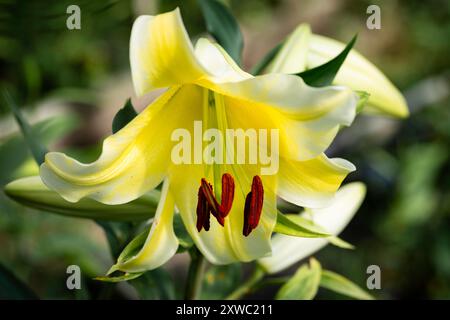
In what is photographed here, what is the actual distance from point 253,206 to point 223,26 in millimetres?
253

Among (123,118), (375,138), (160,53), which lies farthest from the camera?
(375,138)

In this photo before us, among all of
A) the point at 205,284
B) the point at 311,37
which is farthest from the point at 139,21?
the point at 205,284

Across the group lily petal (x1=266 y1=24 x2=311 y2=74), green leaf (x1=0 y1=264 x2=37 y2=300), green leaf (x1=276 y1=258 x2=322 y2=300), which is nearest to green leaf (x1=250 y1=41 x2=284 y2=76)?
lily petal (x1=266 y1=24 x2=311 y2=74)

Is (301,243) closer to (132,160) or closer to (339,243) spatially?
(339,243)

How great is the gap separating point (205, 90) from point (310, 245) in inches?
11.3

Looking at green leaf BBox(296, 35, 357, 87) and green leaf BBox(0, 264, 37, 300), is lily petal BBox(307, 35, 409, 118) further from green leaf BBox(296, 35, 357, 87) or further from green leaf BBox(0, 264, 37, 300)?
green leaf BBox(0, 264, 37, 300)

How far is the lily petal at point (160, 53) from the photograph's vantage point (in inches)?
21.7

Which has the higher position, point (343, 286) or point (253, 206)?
point (253, 206)

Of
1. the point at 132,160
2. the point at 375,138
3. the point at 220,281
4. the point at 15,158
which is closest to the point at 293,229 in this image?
the point at 132,160

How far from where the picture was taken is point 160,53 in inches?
22.5

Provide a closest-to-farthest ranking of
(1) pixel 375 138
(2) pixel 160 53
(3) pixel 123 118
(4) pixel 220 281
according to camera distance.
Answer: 1. (2) pixel 160 53
2. (3) pixel 123 118
3. (4) pixel 220 281
4. (1) pixel 375 138

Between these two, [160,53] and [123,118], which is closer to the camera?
[160,53]

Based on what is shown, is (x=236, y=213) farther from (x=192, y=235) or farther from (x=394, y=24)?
(x=394, y=24)
